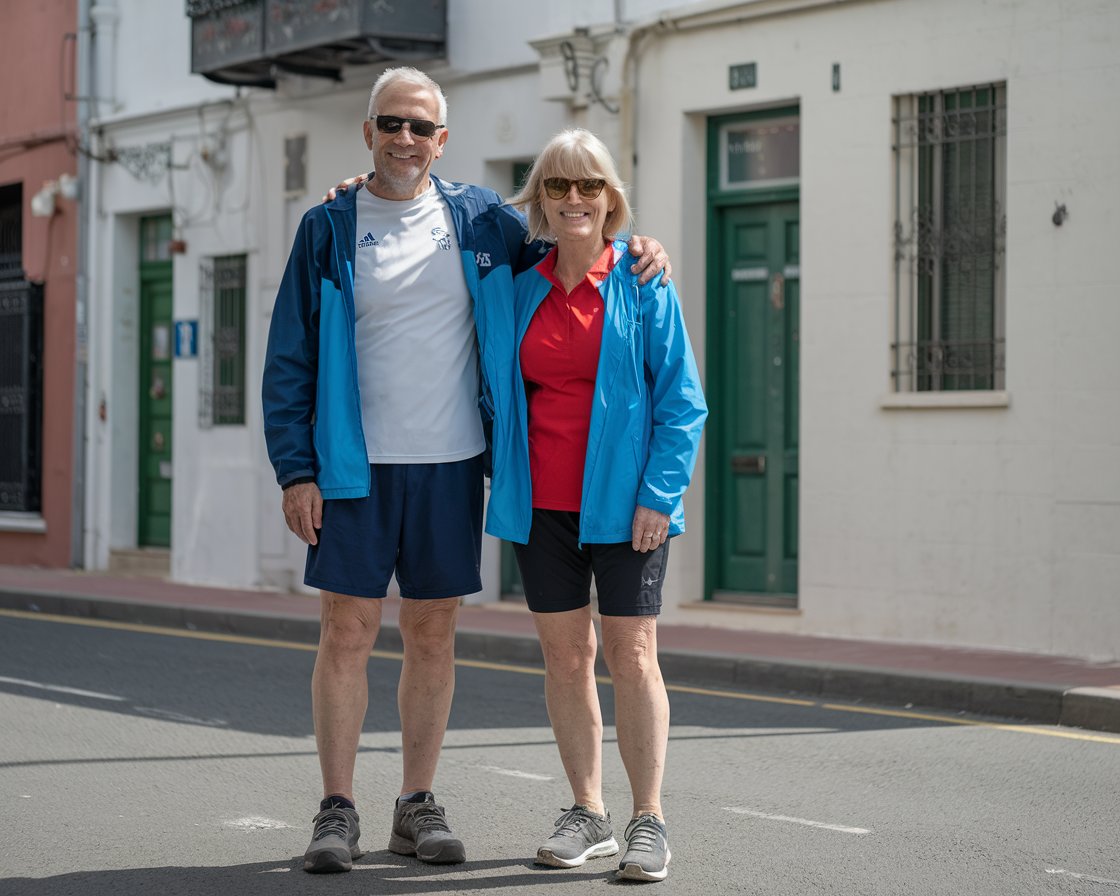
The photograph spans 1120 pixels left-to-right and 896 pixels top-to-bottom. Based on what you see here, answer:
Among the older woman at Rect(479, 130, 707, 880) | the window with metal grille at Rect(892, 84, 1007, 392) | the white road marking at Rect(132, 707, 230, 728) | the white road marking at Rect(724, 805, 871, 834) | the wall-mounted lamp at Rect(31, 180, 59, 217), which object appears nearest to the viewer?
the older woman at Rect(479, 130, 707, 880)

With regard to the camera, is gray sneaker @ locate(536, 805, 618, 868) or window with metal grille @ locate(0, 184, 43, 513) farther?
window with metal grille @ locate(0, 184, 43, 513)

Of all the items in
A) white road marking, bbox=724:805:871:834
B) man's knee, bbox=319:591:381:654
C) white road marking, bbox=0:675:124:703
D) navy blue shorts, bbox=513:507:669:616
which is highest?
navy blue shorts, bbox=513:507:669:616

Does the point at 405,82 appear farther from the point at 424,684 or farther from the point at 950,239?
the point at 950,239

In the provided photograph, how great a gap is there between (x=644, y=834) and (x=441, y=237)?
181 centimetres

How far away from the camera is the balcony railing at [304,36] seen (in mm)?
13789

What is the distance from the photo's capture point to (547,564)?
16.8 feet

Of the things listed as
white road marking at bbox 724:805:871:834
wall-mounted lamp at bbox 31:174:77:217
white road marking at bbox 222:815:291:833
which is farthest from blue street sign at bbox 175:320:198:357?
white road marking at bbox 724:805:871:834

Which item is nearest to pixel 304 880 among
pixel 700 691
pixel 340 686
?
pixel 340 686

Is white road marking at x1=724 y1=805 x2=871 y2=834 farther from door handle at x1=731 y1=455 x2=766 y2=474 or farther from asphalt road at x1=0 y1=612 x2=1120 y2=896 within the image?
door handle at x1=731 y1=455 x2=766 y2=474

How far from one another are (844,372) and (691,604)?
80.1 inches

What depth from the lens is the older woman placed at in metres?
5.01

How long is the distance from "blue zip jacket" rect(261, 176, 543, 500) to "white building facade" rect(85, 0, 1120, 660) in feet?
20.3

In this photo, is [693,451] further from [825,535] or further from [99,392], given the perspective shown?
[99,392]

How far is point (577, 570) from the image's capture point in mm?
5141
